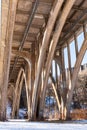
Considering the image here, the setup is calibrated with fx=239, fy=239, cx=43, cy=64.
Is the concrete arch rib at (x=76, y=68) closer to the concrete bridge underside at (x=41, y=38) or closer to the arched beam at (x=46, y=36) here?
the concrete bridge underside at (x=41, y=38)

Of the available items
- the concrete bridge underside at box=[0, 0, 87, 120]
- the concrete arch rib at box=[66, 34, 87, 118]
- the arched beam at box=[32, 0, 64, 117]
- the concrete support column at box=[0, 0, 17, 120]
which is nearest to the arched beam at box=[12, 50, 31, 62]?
the concrete bridge underside at box=[0, 0, 87, 120]

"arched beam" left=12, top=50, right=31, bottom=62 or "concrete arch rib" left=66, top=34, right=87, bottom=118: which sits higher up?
"arched beam" left=12, top=50, right=31, bottom=62

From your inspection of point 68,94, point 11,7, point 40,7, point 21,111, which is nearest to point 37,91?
point 68,94

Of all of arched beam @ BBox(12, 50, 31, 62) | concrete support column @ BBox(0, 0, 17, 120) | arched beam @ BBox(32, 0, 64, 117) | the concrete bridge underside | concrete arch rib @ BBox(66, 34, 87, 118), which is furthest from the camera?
arched beam @ BBox(12, 50, 31, 62)

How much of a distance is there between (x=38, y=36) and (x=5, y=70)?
531cm

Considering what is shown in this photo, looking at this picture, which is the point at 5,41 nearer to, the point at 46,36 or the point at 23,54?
the point at 46,36

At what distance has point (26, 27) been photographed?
20.2m

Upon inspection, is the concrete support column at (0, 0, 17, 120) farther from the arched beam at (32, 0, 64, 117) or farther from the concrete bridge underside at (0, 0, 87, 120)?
the arched beam at (32, 0, 64, 117)

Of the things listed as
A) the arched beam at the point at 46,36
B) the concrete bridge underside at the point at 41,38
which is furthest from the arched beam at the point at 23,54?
the arched beam at the point at 46,36

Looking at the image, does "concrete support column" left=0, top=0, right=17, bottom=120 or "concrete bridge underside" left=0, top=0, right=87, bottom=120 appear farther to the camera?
"concrete bridge underside" left=0, top=0, right=87, bottom=120

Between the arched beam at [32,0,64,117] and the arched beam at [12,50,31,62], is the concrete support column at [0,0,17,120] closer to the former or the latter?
the arched beam at [32,0,64,117]

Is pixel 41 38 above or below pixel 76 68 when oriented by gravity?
above

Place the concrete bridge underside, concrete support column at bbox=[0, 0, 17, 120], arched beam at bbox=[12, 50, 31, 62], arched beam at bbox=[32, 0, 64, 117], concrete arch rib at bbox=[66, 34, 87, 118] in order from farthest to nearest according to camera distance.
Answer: arched beam at bbox=[12, 50, 31, 62], concrete arch rib at bbox=[66, 34, 87, 118], the concrete bridge underside, arched beam at bbox=[32, 0, 64, 117], concrete support column at bbox=[0, 0, 17, 120]

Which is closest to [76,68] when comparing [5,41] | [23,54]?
[5,41]
